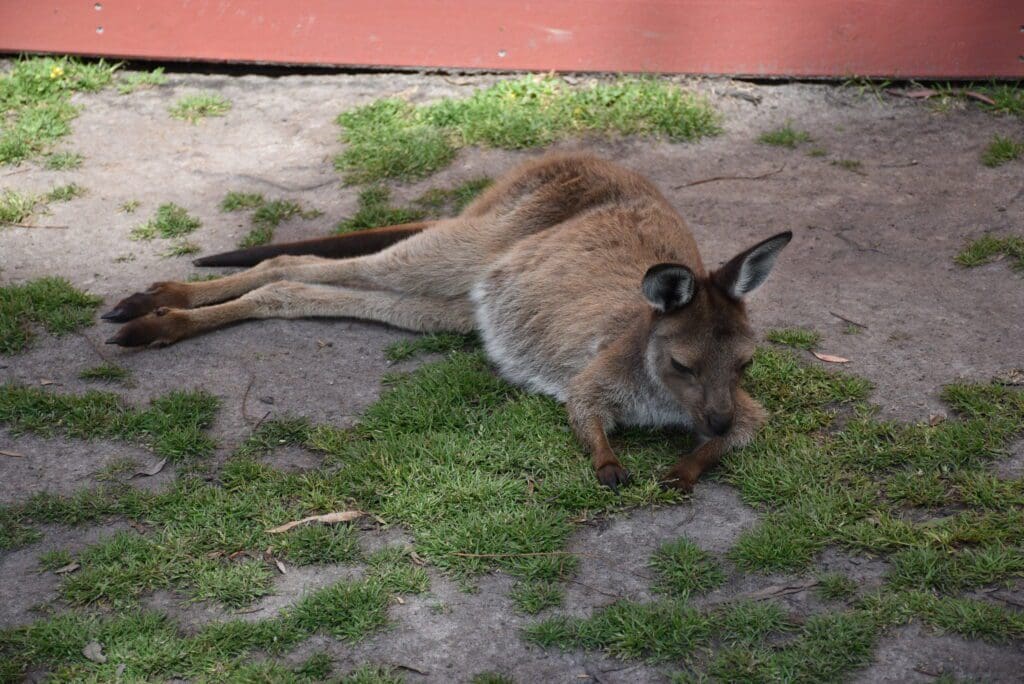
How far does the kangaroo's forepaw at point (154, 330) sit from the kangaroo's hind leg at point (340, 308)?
0.09 m

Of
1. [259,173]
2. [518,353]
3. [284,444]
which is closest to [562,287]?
[518,353]

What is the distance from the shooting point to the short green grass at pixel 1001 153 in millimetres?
5973

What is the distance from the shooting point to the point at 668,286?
3857mm

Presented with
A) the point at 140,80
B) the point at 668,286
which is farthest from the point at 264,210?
A: the point at 668,286

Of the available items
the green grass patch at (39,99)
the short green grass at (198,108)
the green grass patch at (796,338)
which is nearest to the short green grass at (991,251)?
the green grass patch at (796,338)

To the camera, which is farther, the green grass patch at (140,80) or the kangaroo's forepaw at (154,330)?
the green grass patch at (140,80)

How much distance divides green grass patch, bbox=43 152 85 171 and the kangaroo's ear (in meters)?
3.68

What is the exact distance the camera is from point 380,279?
497 cm

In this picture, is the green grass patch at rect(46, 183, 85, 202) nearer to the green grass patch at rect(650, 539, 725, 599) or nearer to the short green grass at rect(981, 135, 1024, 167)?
the green grass patch at rect(650, 539, 725, 599)

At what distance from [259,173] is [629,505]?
3.25 metres

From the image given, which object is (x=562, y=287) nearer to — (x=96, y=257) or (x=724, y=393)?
(x=724, y=393)

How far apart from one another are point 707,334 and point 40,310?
2.90 m

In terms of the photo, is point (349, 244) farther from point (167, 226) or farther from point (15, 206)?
point (15, 206)

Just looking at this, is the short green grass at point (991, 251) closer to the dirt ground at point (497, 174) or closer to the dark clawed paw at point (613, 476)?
the dirt ground at point (497, 174)
